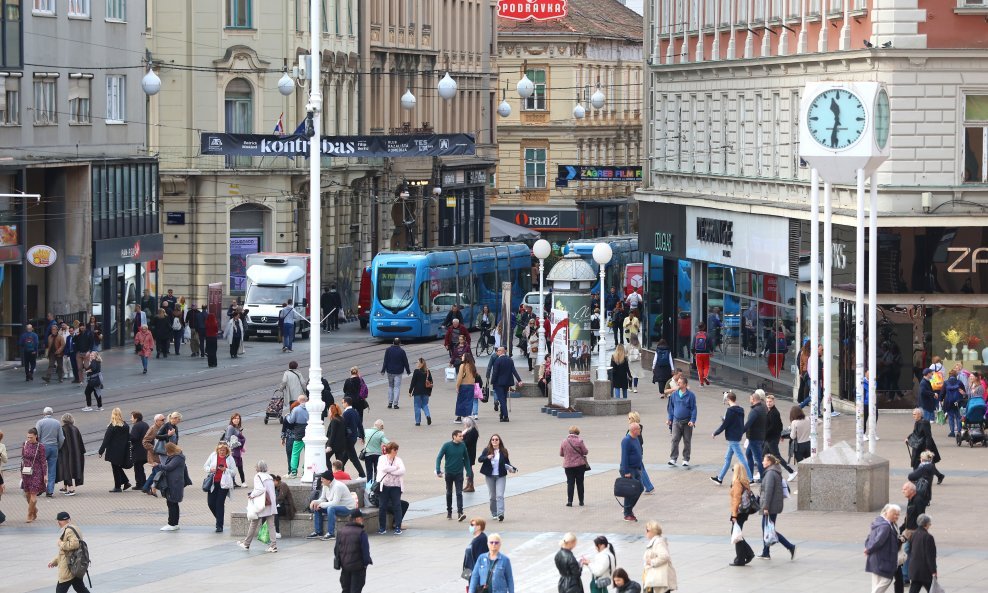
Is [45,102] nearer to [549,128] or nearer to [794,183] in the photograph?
[794,183]

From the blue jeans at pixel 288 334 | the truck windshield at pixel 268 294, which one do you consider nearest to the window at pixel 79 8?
the truck windshield at pixel 268 294

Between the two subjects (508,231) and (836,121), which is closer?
(836,121)

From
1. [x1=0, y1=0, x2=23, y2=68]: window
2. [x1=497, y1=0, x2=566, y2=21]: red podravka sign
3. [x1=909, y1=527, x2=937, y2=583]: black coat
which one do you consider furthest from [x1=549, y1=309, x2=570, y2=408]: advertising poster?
[x1=497, y1=0, x2=566, y2=21]: red podravka sign

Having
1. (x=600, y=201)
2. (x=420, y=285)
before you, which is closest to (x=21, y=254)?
(x=420, y=285)

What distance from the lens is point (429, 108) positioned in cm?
9525

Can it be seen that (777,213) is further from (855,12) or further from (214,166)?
(214,166)

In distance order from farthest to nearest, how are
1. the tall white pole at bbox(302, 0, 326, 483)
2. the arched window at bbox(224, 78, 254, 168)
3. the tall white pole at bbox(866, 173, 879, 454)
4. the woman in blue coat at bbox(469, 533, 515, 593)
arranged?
the arched window at bbox(224, 78, 254, 168)
the tall white pole at bbox(866, 173, 879, 454)
the tall white pole at bbox(302, 0, 326, 483)
the woman in blue coat at bbox(469, 533, 515, 593)

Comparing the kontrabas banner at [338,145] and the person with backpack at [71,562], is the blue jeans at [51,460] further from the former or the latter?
the kontrabas banner at [338,145]

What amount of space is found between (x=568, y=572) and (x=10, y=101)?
36535 millimetres

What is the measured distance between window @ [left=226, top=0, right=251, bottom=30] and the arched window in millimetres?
1944

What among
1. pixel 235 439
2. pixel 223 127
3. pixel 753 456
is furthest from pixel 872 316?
pixel 223 127

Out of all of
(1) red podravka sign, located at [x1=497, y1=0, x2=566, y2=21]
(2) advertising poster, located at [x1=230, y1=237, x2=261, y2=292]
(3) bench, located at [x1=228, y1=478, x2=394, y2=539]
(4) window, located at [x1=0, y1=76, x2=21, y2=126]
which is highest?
(1) red podravka sign, located at [x1=497, y1=0, x2=566, y2=21]

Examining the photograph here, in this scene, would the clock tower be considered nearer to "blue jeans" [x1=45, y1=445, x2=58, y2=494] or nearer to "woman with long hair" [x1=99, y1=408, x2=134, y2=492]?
"woman with long hair" [x1=99, y1=408, x2=134, y2=492]

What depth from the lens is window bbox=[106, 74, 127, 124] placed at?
6216 centimetres
